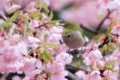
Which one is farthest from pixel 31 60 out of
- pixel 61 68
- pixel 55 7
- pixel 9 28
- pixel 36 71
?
pixel 55 7

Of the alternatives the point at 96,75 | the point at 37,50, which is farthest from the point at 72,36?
the point at 37,50

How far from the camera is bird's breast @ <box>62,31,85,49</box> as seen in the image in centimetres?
187

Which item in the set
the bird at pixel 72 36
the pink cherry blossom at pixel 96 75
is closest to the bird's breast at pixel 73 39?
the bird at pixel 72 36

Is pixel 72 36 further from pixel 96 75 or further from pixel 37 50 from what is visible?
pixel 37 50

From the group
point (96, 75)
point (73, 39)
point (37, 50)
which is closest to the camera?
point (37, 50)

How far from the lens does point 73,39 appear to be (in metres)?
1.91

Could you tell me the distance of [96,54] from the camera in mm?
1382

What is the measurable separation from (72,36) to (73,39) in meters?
0.04

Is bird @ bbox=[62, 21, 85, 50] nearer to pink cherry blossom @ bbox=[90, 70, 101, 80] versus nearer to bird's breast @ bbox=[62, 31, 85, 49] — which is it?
bird's breast @ bbox=[62, 31, 85, 49]

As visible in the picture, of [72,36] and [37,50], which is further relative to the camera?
[72,36]

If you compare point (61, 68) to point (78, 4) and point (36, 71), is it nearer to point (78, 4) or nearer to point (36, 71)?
point (36, 71)

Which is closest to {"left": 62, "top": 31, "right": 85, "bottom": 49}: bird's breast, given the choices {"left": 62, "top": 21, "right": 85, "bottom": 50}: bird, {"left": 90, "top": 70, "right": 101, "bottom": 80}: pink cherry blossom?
{"left": 62, "top": 21, "right": 85, "bottom": 50}: bird

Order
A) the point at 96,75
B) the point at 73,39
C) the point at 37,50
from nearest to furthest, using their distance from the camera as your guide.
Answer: the point at 37,50 < the point at 96,75 < the point at 73,39

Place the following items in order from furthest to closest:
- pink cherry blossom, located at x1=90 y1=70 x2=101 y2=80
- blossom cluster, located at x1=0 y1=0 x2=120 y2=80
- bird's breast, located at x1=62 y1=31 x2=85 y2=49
A: bird's breast, located at x1=62 y1=31 x2=85 y2=49
pink cherry blossom, located at x1=90 y1=70 x2=101 y2=80
blossom cluster, located at x1=0 y1=0 x2=120 y2=80
